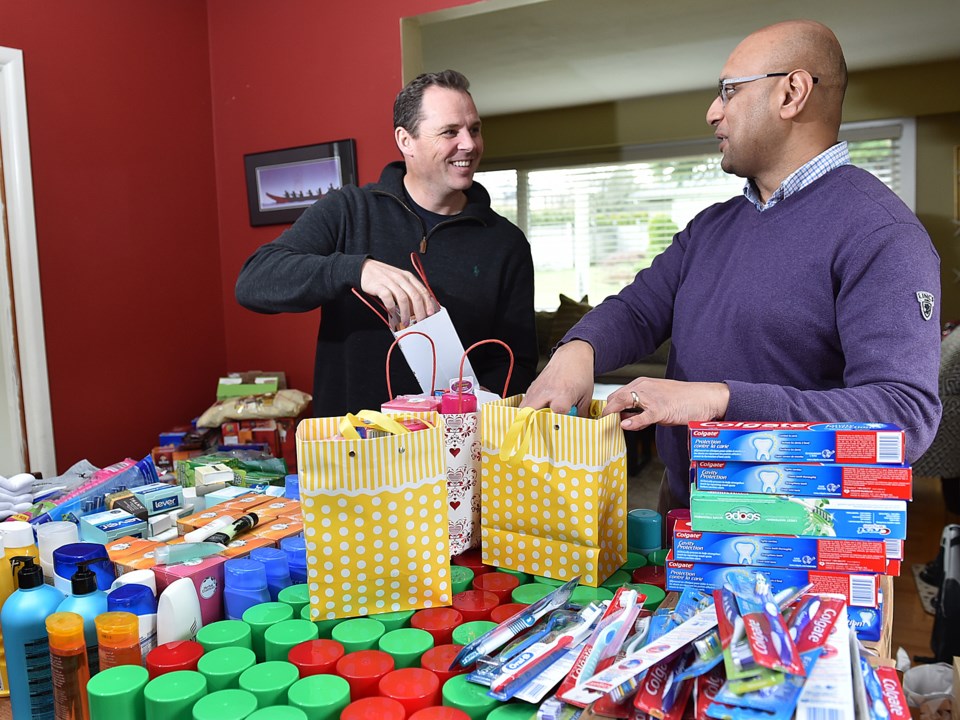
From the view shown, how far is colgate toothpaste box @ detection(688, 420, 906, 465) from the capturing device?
93 centimetres

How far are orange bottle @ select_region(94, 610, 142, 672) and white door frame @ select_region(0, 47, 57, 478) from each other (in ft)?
7.60

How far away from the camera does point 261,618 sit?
108 cm

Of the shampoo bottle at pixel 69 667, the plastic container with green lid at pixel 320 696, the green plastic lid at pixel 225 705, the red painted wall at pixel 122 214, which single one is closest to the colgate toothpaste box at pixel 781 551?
the plastic container with green lid at pixel 320 696

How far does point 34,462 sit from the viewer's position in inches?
118

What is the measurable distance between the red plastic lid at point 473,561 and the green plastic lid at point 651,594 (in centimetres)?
24

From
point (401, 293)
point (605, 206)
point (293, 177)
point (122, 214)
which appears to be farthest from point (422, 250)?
point (605, 206)

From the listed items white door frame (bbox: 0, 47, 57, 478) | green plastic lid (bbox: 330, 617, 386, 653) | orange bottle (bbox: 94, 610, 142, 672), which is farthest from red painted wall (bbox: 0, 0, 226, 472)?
green plastic lid (bbox: 330, 617, 386, 653)

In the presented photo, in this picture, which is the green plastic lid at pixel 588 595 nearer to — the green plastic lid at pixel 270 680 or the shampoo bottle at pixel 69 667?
the green plastic lid at pixel 270 680

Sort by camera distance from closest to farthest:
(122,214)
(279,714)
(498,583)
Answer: (279,714) < (498,583) < (122,214)

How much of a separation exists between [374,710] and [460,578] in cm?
34

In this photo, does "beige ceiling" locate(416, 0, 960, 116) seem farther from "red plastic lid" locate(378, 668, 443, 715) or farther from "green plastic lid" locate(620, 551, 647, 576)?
"red plastic lid" locate(378, 668, 443, 715)

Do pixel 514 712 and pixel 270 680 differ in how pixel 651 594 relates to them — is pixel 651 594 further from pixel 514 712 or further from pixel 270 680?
pixel 270 680

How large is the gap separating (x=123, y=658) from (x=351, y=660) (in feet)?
0.99

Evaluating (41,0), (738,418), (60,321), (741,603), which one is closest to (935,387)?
(738,418)
